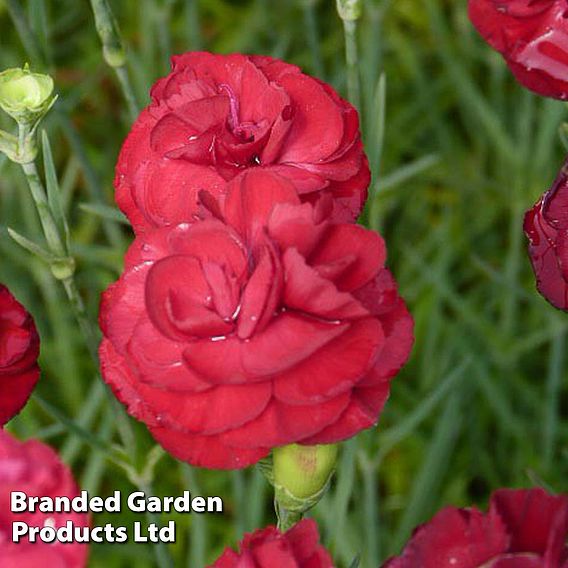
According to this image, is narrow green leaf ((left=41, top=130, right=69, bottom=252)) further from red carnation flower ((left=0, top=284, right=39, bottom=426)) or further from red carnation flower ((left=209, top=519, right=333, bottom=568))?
red carnation flower ((left=209, top=519, right=333, bottom=568))

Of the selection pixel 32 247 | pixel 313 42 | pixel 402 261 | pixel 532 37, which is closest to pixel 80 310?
pixel 32 247

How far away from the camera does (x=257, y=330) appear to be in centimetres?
46

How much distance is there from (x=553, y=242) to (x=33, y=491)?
0.27m

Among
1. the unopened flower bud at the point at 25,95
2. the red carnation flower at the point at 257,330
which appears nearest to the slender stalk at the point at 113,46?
the unopened flower bud at the point at 25,95

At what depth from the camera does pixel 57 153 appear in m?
1.34

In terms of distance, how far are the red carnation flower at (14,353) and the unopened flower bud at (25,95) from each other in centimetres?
8

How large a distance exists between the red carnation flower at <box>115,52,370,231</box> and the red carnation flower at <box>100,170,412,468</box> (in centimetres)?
3

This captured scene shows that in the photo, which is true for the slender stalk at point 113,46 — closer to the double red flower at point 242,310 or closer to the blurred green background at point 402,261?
the blurred green background at point 402,261

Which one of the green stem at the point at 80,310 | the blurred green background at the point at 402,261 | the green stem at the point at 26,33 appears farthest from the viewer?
the blurred green background at the point at 402,261

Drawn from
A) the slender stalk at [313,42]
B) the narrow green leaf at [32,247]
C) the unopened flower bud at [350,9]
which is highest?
the unopened flower bud at [350,9]

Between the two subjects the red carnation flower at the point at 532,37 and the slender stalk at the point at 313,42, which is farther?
the slender stalk at the point at 313,42

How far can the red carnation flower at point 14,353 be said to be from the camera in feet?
1.80

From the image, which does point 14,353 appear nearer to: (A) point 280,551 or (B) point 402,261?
(A) point 280,551

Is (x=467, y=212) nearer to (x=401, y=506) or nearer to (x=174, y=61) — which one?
(x=401, y=506)
